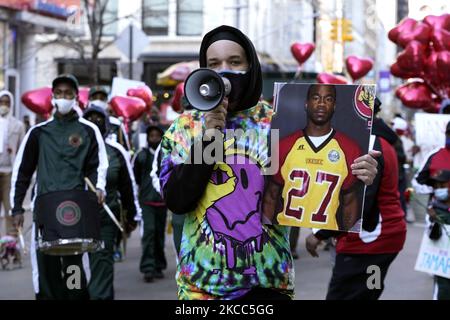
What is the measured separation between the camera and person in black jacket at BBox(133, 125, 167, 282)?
10703mm

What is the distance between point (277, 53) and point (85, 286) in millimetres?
39076

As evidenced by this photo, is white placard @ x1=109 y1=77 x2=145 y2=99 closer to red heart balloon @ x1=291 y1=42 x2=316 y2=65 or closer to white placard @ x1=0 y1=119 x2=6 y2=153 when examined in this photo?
white placard @ x1=0 y1=119 x2=6 y2=153

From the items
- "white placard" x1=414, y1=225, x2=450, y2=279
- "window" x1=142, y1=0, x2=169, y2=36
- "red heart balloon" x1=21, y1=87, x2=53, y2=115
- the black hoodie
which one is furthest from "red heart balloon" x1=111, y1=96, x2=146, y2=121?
"window" x1=142, y1=0, x2=169, y2=36

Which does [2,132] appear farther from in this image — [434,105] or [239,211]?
[239,211]

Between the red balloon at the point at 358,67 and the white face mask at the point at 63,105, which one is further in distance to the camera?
the red balloon at the point at 358,67

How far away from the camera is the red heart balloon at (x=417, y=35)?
11.7 m

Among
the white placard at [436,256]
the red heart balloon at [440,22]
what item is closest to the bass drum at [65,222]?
the white placard at [436,256]

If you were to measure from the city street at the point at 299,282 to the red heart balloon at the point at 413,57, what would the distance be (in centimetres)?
245

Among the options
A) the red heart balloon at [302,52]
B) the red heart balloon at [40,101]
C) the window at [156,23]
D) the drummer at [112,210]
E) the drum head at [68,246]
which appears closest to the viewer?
the drum head at [68,246]

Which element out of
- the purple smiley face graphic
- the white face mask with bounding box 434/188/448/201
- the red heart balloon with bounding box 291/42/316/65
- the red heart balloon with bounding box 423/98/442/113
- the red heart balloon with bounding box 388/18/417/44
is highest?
the red heart balloon with bounding box 291/42/316/65

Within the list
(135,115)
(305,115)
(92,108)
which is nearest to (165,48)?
(135,115)

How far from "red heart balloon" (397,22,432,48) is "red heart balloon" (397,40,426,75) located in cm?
15

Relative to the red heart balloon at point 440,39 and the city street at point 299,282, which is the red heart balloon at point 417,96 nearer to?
the red heart balloon at point 440,39

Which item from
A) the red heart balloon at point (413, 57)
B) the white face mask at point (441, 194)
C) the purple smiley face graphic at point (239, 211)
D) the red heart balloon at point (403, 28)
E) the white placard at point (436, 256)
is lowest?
the white placard at point (436, 256)
